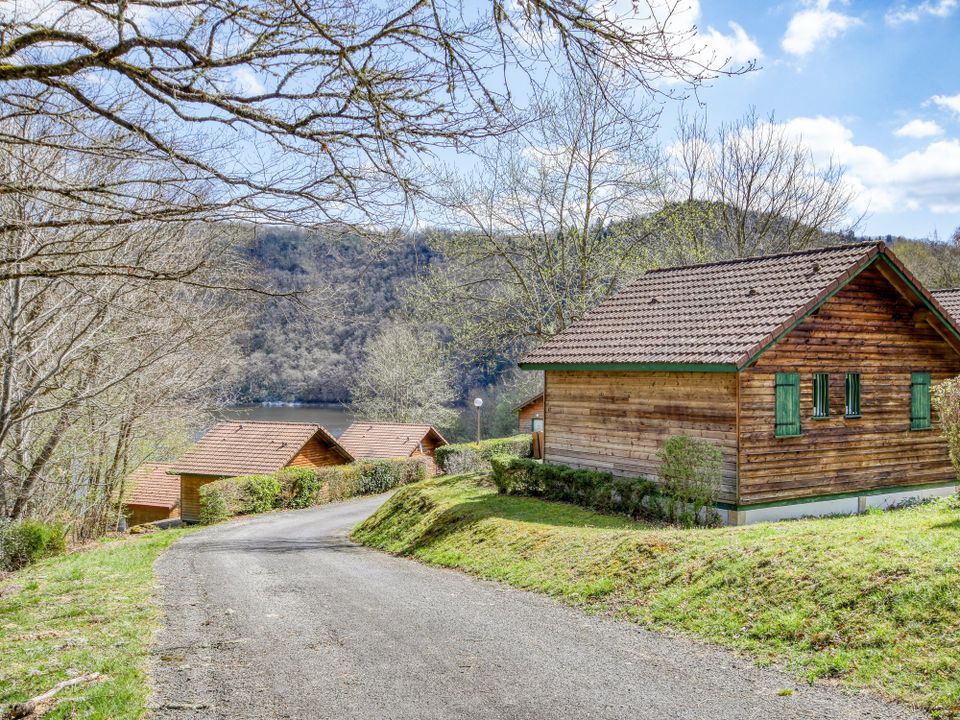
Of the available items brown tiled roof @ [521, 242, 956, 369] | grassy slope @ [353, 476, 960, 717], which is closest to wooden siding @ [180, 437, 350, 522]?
brown tiled roof @ [521, 242, 956, 369]

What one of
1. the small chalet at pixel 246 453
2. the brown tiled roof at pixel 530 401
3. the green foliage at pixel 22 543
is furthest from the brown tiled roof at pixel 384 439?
the green foliage at pixel 22 543

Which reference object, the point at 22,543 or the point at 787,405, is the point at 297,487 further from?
the point at 787,405

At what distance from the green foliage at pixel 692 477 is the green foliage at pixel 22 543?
1289 cm

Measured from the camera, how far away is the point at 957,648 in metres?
6.05

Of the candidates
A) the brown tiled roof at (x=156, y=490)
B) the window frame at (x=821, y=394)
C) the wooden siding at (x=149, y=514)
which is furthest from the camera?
the wooden siding at (x=149, y=514)

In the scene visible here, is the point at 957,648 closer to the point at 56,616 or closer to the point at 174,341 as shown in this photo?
the point at 56,616

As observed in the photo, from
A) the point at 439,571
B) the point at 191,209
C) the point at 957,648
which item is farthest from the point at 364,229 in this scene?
the point at 439,571

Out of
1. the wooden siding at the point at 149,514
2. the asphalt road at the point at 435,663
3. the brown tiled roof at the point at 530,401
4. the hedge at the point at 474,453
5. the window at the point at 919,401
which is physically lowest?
the wooden siding at the point at 149,514

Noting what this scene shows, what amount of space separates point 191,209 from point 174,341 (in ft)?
38.9

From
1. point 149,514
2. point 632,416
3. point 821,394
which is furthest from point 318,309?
point 149,514

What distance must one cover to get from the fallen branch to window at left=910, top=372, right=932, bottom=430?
15409mm

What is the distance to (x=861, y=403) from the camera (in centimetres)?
1498

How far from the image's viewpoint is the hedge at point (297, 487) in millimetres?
25641

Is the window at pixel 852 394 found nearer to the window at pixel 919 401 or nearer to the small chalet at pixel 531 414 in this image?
the window at pixel 919 401
